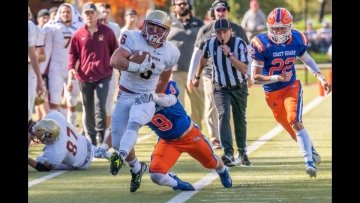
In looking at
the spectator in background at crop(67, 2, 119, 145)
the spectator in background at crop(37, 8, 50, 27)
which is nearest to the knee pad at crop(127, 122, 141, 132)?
the spectator in background at crop(67, 2, 119, 145)

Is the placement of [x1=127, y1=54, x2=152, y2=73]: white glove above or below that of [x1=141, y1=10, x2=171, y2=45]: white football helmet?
below

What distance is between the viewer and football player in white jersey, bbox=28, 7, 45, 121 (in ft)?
43.2

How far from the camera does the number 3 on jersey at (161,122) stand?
419 inches

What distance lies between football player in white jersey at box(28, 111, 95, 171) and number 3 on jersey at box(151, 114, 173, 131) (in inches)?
76.1

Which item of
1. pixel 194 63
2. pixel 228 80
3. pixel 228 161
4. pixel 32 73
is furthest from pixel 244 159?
pixel 32 73

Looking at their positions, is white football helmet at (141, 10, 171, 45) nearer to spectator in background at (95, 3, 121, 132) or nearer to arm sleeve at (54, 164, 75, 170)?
arm sleeve at (54, 164, 75, 170)

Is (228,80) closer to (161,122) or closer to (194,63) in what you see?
(194,63)

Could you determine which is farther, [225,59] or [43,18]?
[43,18]

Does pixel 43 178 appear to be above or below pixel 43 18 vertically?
below

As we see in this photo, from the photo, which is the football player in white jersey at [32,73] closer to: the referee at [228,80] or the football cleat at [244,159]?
the referee at [228,80]

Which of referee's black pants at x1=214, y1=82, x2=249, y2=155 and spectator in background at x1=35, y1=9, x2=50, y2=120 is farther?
spectator in background at x1=35, y1=9, x2=50, y2=120

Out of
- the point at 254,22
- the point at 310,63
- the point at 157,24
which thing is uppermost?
the point at 157,24

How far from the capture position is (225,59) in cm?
1338

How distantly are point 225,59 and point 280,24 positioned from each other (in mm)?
1409
